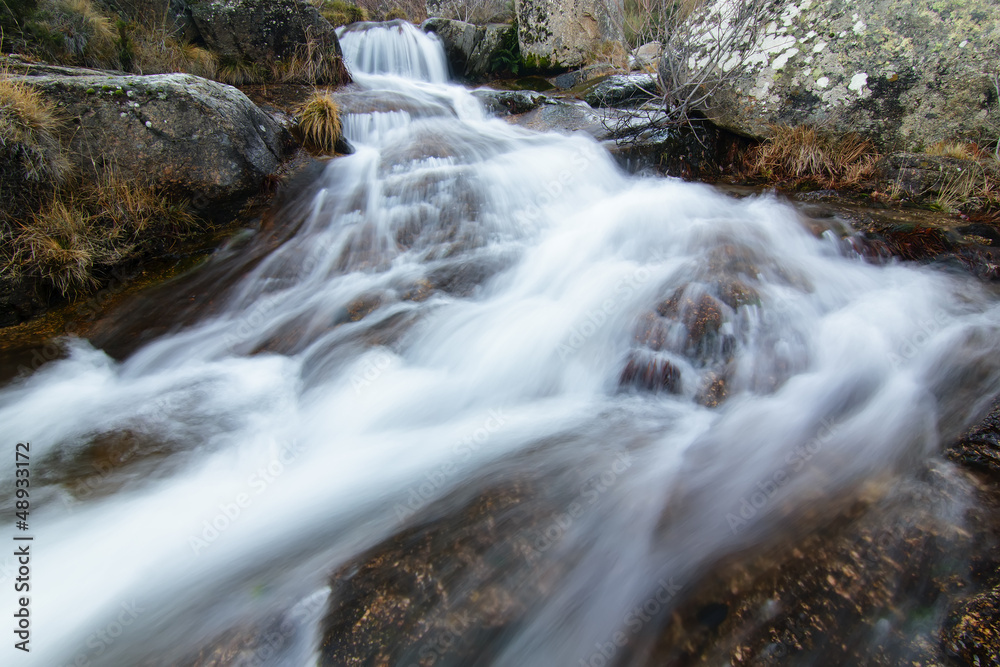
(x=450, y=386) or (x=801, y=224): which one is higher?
(x=801, y=224)

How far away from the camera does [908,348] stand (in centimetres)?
324

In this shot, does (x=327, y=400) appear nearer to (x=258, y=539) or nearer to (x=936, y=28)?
(x=258, y=539)

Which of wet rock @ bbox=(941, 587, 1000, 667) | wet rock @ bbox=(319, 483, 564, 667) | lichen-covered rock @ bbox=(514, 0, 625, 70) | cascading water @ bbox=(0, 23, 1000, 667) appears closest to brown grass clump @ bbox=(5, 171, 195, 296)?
cascading water @ bbox=(0, 23, 1000, 667)

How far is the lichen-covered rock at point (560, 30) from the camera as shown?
32.8ft

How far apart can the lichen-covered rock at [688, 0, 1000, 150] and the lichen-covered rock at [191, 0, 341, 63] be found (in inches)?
254

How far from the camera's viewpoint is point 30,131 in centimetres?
385

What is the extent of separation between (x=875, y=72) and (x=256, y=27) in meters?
8.83

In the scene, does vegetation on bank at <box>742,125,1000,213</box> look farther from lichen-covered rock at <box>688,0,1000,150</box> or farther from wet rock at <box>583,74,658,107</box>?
wet rock at <box>583,74,658,107</box>

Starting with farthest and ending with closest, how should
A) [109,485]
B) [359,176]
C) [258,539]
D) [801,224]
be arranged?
[359,176], [801,224], [109,485], [258,539]

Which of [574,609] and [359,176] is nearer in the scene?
[574,609]

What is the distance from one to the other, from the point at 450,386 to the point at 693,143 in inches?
193

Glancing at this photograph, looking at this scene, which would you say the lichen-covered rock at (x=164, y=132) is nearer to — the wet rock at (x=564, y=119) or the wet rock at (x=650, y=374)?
the wet rock at (x=564, y=119)

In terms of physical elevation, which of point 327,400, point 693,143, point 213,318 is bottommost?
point 327,400

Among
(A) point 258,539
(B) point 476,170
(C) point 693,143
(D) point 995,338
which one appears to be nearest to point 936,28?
(C) point 693,143
